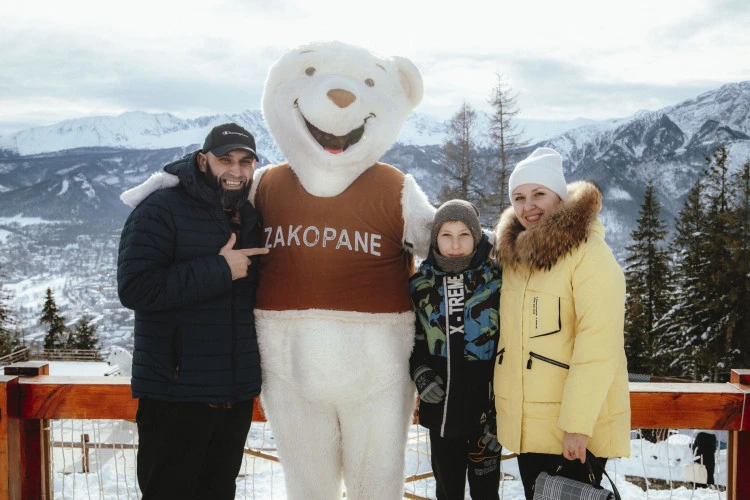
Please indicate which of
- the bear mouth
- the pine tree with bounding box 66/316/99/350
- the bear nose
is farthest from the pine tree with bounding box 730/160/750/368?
the pine tree with bounding box 66/316/99/350

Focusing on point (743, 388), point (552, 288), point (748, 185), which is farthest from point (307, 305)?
point (748, 185)

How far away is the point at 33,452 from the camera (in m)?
2.63

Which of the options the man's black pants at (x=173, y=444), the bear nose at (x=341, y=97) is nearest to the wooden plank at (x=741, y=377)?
the bear nose at (x=341, y=97)

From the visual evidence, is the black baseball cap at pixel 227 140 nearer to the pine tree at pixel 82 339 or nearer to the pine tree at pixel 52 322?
the pine tree at pixel 82 339

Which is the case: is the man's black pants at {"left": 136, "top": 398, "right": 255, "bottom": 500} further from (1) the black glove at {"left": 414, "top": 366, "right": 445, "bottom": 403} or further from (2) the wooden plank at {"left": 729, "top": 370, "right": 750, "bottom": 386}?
(2) the wooden plank at {"left": 729, "top": 370, "right": 750, "bottom": 386}

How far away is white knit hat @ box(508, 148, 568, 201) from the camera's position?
8.01 ft

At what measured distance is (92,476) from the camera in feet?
15.2

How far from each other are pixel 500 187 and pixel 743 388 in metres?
19.0

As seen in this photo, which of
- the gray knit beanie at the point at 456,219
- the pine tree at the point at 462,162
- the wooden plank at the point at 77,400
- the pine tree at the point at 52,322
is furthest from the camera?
the pine tree at the point at 52,322

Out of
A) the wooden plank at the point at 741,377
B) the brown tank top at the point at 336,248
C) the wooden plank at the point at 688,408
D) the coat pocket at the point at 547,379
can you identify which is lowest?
the wooden plank at the point at 688,408

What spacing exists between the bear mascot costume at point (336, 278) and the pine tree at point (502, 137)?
18.7 m

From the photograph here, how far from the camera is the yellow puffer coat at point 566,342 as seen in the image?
210 cm

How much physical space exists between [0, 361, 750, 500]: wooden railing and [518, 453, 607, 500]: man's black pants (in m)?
0.38

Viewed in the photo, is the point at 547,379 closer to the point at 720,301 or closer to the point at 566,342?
the point at 566,342
